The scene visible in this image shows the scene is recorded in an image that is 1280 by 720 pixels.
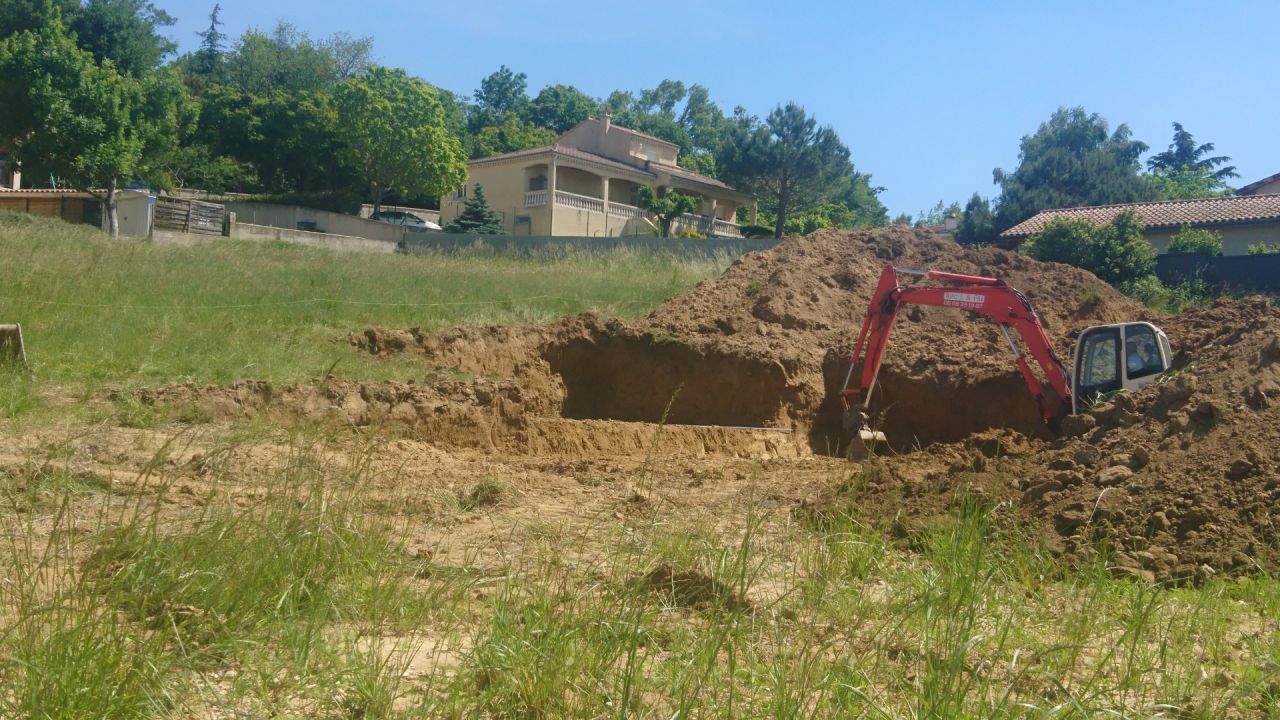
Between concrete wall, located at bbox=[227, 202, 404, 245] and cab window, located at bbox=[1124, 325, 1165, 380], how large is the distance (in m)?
32.5

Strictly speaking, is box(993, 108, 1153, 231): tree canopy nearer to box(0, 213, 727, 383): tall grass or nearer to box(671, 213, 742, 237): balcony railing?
box(671, 213, 742, 237): balcony railing

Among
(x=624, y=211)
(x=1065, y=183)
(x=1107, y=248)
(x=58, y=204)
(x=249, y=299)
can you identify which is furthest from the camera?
(x=624, y=211)

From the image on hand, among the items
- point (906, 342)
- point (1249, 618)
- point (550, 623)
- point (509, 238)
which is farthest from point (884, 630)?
point (509, 238)

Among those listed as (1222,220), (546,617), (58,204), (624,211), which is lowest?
(546,617)

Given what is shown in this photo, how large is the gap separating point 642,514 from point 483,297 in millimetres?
10713

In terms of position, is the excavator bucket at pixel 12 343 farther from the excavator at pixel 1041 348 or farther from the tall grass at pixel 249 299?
the excavator at pixel 1041 348

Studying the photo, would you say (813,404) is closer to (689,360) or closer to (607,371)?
(689,360)

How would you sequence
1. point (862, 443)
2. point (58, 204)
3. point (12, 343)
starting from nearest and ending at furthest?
point (12, 343) → point (862, 443) → point (58, 204)

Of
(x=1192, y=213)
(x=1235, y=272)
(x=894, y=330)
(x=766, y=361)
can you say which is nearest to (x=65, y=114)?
(x=766, y=361)

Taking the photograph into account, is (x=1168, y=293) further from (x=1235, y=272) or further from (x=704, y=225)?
(x=704, y=225)

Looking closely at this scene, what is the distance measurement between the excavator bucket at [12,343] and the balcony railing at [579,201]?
1395 inches

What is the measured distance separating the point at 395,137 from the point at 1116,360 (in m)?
40.2

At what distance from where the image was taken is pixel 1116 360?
38.0 feet

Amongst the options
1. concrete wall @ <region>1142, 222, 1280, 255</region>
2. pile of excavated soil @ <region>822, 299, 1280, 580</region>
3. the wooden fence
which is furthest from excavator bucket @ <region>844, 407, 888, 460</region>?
the wooden fence
